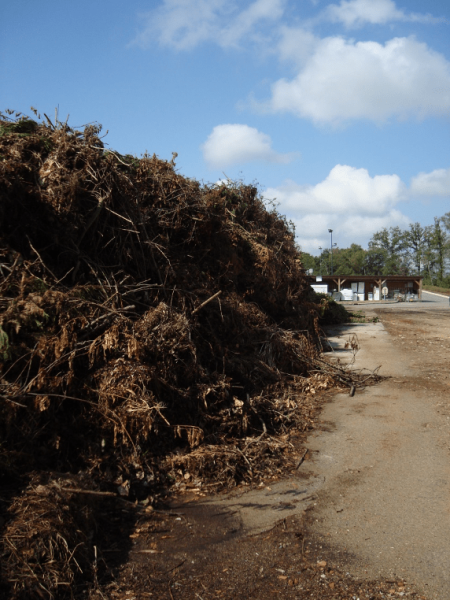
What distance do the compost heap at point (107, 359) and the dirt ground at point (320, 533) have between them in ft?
1.15

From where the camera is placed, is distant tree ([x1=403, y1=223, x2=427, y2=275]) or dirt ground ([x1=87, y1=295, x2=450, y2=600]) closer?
dirt ground ([x1=87, y1=295, x2=450, y2=600])

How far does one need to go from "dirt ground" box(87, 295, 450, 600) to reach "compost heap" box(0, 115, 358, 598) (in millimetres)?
352

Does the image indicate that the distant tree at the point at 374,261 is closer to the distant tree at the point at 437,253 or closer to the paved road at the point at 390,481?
the distant tree at the point at 437,253

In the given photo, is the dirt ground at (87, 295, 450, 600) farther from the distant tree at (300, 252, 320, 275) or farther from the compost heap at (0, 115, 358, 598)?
the distant tree at (300, 252, 320, 275)

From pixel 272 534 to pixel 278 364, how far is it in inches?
179

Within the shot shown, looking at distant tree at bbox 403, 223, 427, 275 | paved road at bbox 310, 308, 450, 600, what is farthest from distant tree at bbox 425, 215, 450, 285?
paved road at bbox 310, 308, 450, 600

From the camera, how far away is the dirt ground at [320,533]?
Result: 3207mm

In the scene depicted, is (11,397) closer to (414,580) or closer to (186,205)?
(414,580)

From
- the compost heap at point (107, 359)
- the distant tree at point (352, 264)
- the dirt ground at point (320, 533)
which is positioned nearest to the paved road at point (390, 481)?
the dirt ground at point (320, 533)

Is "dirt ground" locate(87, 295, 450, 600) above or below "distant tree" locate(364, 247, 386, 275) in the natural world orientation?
below

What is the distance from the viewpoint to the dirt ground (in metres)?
3.21

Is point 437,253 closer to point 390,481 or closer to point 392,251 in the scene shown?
point 392,251

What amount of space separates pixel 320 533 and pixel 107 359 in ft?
8.97

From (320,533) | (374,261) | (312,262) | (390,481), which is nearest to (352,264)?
(374,261)
